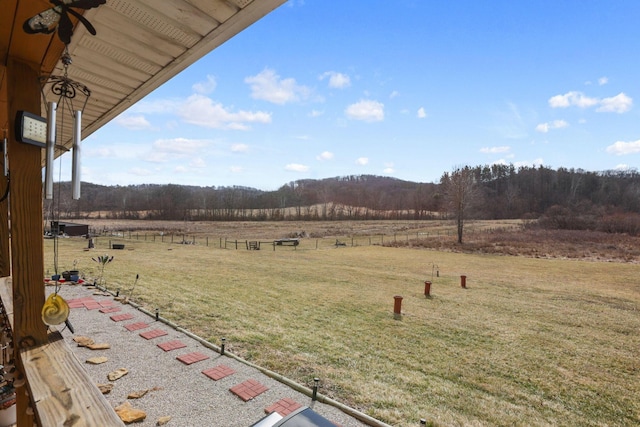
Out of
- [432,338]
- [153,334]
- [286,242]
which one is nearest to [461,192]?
[286,242]

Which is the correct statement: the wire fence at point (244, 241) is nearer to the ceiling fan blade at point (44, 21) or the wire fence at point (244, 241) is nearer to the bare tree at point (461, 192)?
the bare tree at point (461, 192)

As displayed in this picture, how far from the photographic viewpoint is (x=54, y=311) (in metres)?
1.69

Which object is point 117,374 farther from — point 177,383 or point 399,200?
point 399,200

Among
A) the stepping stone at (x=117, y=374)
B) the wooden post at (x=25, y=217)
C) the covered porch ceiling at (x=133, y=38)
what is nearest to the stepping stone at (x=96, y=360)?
the stepping stone at (x=117, y=374)

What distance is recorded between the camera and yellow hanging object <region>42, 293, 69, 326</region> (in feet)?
5.48

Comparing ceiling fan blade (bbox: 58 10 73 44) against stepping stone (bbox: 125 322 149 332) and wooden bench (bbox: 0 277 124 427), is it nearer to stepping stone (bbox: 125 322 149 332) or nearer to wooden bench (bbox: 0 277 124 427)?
wooden bench (bbox: 0 277 124 427)

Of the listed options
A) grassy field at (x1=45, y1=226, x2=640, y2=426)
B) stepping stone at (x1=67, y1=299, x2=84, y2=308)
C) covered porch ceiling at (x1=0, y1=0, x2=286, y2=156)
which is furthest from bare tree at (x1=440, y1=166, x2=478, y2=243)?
covered porch ceiling at (x1=0, y1=0, x2=286, y2=156)

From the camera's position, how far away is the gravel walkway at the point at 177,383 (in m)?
3.13

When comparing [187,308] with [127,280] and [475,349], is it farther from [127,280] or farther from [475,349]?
[475,349]

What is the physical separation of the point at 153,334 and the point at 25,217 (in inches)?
152

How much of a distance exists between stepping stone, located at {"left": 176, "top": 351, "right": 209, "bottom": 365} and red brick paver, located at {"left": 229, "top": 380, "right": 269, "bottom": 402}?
0.91 m

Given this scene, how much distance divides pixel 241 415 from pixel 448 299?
871 centimetres

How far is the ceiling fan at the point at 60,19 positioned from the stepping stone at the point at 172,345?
4.27 metres

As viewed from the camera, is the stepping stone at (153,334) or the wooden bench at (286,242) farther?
the wooden bench at (286,242)
